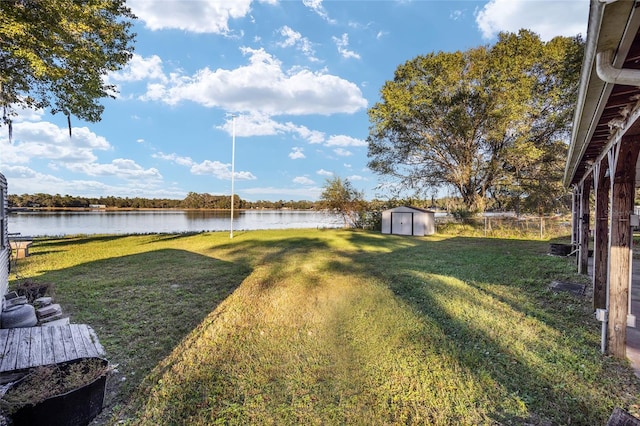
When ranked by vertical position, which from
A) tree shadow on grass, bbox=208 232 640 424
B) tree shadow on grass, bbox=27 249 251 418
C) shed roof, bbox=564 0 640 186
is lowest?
tree shadow on grass, bbox=27 249 251 418

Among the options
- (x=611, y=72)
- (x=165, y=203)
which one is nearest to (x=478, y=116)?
(x=611, y=72)

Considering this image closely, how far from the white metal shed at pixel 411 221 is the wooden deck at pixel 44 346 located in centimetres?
1657

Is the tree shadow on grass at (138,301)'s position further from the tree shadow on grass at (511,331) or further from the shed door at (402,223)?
the shed door at (402,223)

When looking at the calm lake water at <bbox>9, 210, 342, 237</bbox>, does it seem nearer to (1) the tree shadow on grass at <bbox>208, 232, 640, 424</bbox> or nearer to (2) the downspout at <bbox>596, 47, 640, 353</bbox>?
(1) the tree shadow on grass at <bbox>208, 232, 640, 424</bbox>

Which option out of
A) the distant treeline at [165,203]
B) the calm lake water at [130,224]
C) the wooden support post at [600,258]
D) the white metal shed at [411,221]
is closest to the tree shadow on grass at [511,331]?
the wooden support post at [600,258]

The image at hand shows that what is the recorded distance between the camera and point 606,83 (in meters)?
2.06

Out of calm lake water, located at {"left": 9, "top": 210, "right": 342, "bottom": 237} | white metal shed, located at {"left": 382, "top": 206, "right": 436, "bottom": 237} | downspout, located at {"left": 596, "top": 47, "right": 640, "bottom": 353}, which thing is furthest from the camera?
calm lake water, located at {"left": 9, "top": 210, "right": 342, "bottom": 237}

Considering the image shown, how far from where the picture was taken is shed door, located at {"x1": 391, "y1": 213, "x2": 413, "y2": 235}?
58.7 feet

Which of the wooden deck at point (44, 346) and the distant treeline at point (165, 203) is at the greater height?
the distant treeline at point (165, 203)

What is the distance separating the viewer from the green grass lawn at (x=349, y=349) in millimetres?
2318

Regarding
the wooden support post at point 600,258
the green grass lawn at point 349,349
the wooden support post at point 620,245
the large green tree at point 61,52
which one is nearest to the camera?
the green grass lawn at point 349,349

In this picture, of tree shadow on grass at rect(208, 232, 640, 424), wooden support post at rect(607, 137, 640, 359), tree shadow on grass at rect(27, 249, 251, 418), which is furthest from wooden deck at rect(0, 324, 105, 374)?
wooden support post at rect(607, 137, 640, 359)

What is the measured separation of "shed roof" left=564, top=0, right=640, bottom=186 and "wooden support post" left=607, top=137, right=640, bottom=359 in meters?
0.25

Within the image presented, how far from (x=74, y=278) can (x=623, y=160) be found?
9.28m
